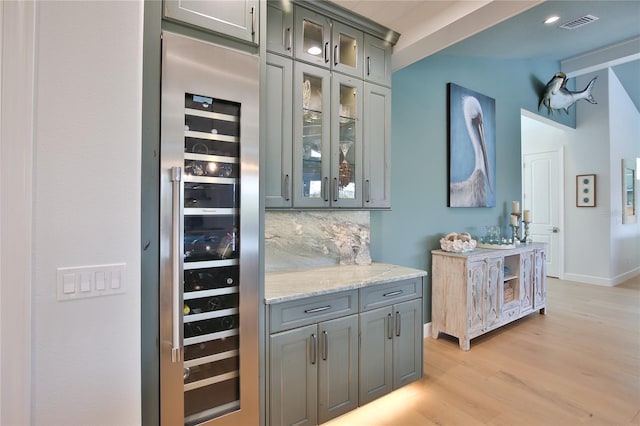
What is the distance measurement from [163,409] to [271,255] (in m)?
1.17

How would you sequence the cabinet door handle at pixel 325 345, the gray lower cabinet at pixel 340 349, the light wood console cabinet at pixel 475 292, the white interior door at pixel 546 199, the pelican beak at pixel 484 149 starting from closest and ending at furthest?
the gray lower cabinet at pixel 340 349 → the cabinet door handle at pixel 325 345 → the light wood console cabinet at pixel 475 292 → the pelican beak at pixel 484 149 → the white interior door at pixel 546 199

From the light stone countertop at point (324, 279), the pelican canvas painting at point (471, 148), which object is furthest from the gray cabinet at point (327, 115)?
the pelican canvas painting at point (471, 148)

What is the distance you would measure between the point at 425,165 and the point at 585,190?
425 centimetres

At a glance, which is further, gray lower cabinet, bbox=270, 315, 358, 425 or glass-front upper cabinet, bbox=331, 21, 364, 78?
glass-front upper cabinet, bbox=331, 21, 364, 78

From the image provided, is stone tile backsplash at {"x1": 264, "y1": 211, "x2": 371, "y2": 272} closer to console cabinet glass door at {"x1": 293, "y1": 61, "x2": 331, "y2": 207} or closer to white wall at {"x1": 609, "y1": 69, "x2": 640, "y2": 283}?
console cabinet glass door at {"x1": 293, "y1": 61, "x2": 331, "y2": 207}

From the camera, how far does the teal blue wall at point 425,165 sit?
3.14m

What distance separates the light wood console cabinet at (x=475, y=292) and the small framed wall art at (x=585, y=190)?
2947mm

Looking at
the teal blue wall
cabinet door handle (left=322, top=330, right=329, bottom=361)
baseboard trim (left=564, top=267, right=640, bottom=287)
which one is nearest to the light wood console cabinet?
the teal blue wall

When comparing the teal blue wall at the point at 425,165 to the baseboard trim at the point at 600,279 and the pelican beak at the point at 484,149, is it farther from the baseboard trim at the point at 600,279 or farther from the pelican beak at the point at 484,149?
the baseboard trim at the point at 600,279

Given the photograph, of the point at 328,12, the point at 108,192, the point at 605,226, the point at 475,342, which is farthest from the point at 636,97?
the point at 108,192

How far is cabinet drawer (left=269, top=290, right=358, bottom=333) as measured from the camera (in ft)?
5.71

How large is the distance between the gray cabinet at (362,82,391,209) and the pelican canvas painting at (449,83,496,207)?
1.39 meters

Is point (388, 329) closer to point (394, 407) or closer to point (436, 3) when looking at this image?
point (394, 407)

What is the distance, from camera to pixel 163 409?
1.43 meters
